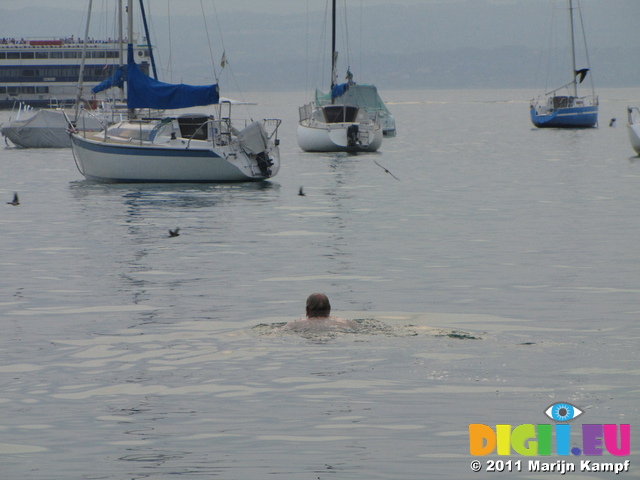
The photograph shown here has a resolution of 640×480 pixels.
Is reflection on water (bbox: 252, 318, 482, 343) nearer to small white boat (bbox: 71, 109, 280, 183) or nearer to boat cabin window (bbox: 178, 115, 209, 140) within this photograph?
small white boat (bbox: 71, 109, 280, 183)

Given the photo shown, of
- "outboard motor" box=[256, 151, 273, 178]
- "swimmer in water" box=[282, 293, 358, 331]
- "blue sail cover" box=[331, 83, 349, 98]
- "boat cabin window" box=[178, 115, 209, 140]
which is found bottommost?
"swimmer in water" box=[282, 293, 358, 331]

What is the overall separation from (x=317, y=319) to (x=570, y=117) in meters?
86.3

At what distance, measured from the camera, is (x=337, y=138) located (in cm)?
6066

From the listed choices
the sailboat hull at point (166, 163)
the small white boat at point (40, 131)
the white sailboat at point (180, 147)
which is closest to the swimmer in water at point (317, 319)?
the white sailboat at point (180, 147)

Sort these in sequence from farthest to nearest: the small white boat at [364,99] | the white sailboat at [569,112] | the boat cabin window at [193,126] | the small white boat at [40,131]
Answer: the white sailboat at [569,112] < the small white boat at [40,131] < the small white boat at [364,99] < the boat cabin window at [193,126]

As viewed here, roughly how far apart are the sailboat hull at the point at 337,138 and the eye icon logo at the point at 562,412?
49.1 m

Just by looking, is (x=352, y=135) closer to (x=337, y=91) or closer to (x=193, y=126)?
(x=337, y=91)

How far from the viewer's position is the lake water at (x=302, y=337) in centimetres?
1067

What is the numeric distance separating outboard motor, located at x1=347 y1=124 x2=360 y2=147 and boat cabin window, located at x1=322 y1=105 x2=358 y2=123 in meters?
2.11

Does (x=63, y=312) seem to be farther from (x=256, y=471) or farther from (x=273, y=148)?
(x=273, y=148)

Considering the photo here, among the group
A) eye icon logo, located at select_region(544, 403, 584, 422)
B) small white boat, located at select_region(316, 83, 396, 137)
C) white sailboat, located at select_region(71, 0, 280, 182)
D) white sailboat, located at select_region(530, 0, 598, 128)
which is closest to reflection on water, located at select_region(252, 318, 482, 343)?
eye icon logo, located at select_region(544, 403, 584, 422)

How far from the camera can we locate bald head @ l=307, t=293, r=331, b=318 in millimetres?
15289

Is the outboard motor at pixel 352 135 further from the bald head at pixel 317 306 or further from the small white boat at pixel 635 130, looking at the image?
the bald head at pixel 317 306

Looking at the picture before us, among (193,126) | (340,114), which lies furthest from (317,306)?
(340,114)
